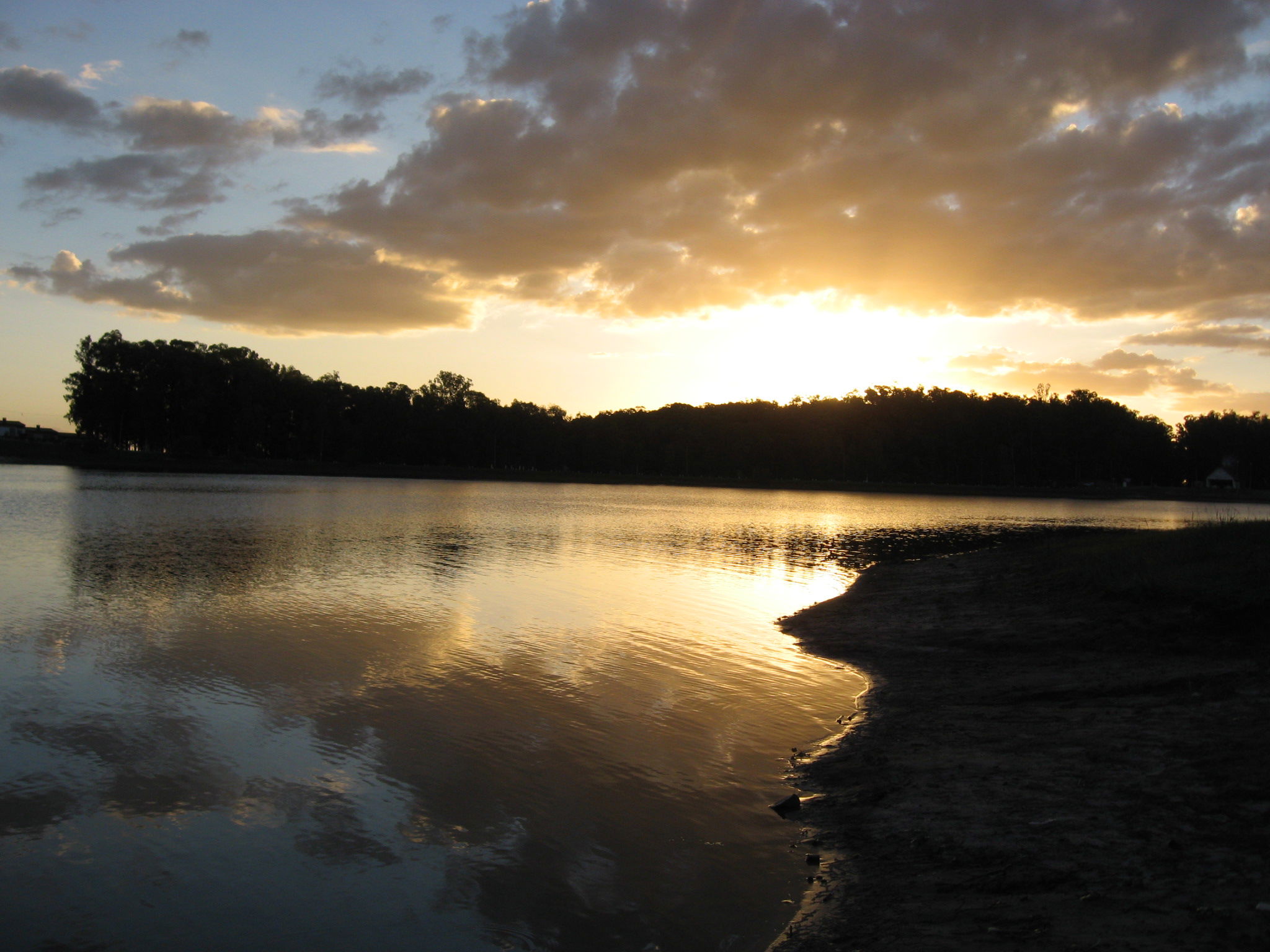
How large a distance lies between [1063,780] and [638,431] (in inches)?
7026

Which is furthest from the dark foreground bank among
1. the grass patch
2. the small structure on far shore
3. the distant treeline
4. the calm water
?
the small structure on far shore

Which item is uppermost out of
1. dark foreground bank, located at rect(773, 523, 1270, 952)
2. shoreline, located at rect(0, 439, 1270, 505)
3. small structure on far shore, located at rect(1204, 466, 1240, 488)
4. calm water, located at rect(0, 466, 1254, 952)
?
small structure on far shore, located at rect(1204, 466, 1240, 488)

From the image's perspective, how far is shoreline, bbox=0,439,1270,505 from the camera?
123 meters

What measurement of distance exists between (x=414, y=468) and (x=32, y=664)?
135 metres

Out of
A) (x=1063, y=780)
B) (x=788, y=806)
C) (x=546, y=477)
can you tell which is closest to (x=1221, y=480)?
(x=546, y=477)

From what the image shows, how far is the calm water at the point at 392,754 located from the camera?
20.8ft

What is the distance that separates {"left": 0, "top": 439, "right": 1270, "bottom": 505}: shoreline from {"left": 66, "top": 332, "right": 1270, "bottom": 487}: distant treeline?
595cm

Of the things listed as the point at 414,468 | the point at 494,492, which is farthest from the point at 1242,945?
the point at 414,468

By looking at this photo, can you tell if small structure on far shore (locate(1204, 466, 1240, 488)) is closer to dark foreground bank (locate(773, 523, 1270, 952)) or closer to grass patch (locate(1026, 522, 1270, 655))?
grass patch (locate(1026, 522, 1270, 655))

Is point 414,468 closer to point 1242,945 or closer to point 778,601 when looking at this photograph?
point 778,601

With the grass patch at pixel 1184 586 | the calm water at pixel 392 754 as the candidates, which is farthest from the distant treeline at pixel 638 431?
the grass patch at pixel 1184 586

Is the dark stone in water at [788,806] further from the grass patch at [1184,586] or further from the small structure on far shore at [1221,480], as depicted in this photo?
the small structure on far shore at [1221,480]

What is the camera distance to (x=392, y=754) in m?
9.70

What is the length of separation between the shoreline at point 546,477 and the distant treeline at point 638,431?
19.5 ft
